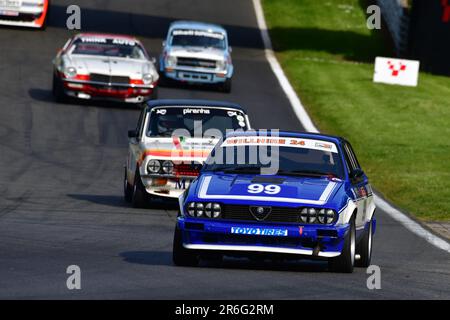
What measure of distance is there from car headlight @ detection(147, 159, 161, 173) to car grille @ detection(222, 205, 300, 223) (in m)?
6.62

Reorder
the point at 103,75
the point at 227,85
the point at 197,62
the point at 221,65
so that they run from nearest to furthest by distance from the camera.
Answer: the point at 103,75 < the point at 227,85 < the point at 221,65 < the point at 197,62

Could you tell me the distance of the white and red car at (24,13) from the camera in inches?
1577

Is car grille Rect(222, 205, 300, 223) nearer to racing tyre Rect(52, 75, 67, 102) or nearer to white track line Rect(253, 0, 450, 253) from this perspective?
white track line Rect(253, 0, 450, 253)

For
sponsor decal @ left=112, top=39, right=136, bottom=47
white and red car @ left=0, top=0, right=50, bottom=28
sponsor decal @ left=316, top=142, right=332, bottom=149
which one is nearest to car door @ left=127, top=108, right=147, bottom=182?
sponsor decal @ left=316, top=142, right=332, bottom=149

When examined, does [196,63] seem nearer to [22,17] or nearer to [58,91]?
[58,91]

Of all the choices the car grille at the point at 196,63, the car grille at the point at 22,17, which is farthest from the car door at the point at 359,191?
the car grille at the point at 22,17

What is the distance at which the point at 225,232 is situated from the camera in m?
12.1

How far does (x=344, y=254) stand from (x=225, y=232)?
1.09 meters

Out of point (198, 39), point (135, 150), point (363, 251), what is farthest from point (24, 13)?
point (363, 251)

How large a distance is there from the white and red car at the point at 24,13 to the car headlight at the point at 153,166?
21.8 m

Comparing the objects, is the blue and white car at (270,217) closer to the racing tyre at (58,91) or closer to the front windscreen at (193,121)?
the front windscreen at (193,121)

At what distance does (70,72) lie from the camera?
30250mm

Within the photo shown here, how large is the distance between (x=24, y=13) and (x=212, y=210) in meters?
29.5
